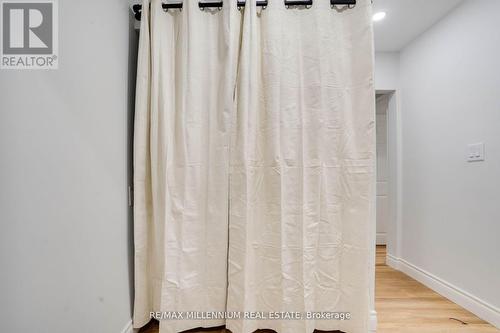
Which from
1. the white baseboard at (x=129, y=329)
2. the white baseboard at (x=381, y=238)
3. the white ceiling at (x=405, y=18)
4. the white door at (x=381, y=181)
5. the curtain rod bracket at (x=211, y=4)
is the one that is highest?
the white ceiling at (x=405, y=18)

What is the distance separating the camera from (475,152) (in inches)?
73.2

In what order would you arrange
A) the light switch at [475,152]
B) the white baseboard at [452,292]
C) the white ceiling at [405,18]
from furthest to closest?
the white ceiling at [405,18]
the light switch at [475,152]
the white baseboard at [452,292]

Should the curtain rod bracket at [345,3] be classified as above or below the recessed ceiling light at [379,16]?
below

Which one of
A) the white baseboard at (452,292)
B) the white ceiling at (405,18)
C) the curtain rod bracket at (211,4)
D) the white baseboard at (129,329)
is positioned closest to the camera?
the white baseboard at (129,329)

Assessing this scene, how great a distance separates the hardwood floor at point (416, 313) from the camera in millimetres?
1657

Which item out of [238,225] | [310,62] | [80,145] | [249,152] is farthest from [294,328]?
[310,62]

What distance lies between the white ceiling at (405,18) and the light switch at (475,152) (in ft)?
3.97

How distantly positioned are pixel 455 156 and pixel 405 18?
1311 mm

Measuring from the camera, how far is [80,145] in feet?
3.65

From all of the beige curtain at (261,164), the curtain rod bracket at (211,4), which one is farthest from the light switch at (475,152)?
the curtain rod bracket at (211,4)

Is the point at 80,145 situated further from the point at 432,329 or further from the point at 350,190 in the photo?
the point at 432,329

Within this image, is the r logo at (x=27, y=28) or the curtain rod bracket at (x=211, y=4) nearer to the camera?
the r logo at (x=27, y=28)

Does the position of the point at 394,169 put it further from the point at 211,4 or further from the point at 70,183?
the point at 70,183

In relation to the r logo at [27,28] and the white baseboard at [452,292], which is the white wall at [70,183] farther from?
the white baseboard at [452,292]
